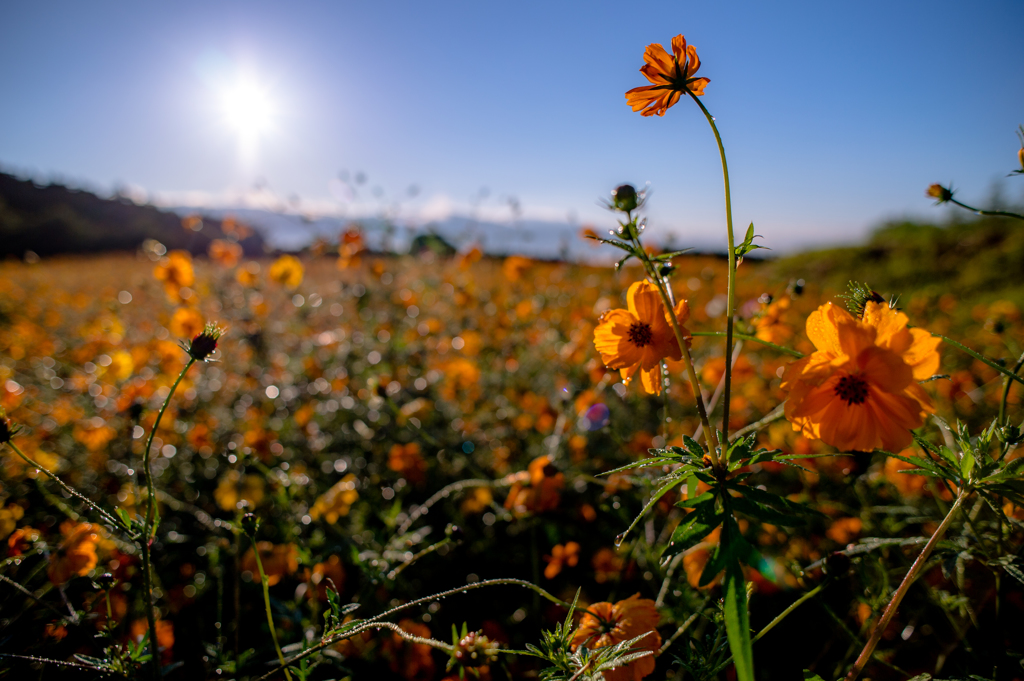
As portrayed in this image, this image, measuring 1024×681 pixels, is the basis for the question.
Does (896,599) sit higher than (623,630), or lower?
higher

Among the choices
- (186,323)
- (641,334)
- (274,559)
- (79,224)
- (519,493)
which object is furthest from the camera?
(79,224)

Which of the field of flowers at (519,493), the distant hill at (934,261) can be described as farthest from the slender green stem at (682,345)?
the distant hill at (934,261)

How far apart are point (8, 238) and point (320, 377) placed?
1427cm

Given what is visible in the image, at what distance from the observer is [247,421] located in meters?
2.15

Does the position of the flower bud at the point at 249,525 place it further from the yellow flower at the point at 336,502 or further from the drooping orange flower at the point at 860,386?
the drooping orange flower at the point at 860,386

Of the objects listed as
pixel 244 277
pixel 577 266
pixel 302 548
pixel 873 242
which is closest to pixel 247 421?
pixel 244 277

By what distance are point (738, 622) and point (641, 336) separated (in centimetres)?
41

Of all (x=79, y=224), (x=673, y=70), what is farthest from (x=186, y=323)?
(x=79, y=224)

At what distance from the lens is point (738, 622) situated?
19.5 inches

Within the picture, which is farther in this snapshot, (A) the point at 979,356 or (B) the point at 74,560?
(B) the point at 74,560

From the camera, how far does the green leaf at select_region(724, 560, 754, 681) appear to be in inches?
18.5

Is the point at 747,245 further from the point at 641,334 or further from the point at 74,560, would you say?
the point at 74,560

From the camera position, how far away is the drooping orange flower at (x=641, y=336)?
75 cm

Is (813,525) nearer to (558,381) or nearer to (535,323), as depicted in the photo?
(558,381)
